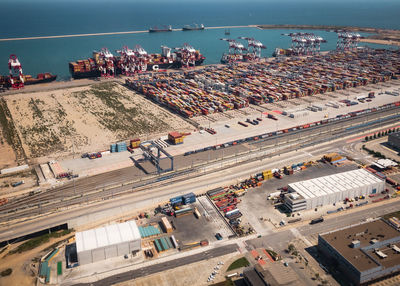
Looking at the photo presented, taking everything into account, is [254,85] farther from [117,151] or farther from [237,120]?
[117,151]

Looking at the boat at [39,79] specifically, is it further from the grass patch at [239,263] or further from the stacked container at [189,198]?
the grass patch at [239,263]

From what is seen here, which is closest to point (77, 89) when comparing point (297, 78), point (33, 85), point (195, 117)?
point (33, 85)

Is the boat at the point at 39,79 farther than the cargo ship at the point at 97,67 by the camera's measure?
No

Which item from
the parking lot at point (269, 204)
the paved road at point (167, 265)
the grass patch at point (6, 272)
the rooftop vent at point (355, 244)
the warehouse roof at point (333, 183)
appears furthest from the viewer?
the warehouse roof at point (333, 183)

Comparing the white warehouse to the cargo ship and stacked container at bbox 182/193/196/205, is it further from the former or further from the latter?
the cargo ship

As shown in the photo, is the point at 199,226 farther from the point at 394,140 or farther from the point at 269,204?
the point at 394,140

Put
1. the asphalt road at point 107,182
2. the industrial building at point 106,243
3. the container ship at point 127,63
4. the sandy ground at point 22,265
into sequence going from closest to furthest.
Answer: the sandy ground at point 22,265 < the industrial building at point 106,243 < the asphalt road at point 107,182 < the container ship at point 127,63

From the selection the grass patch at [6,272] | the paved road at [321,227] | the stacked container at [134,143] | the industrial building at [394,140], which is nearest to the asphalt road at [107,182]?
the stacked container at [134,143]

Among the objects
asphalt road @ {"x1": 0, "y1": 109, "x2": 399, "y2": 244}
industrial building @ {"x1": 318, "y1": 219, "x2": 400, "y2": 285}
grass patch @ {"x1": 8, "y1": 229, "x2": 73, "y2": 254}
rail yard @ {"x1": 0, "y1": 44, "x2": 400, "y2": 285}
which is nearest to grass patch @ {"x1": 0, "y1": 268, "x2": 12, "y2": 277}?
rail yard @ {"x1": 0, "y1": 44, "x2": 400, "y2": 285}
